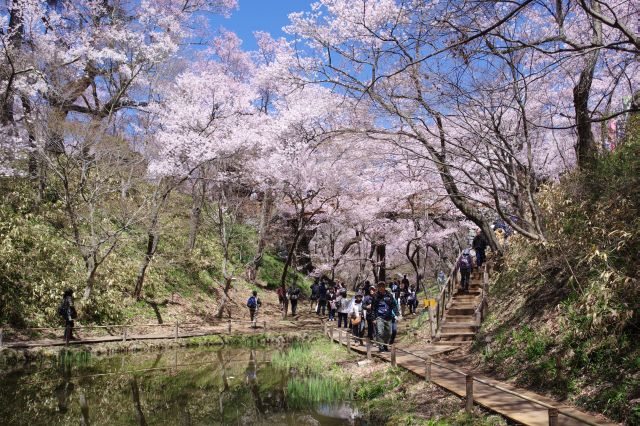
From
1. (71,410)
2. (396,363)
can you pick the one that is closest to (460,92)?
(396,363)

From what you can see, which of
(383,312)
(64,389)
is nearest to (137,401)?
(64,389)

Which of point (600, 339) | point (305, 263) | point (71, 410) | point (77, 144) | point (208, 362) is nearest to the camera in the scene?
point (600, 339)

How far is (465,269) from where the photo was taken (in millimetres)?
16875

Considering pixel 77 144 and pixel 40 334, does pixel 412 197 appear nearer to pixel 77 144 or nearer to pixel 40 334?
pixel 77 144

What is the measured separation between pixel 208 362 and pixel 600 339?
441 inches

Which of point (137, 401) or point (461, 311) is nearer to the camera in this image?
point (137, 401)

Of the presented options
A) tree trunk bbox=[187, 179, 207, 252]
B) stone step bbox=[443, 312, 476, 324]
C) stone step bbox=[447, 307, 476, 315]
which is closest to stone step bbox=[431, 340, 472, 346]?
stone step bbox=[443, 312, 476, 324]

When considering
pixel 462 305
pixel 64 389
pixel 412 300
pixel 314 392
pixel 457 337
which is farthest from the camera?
pixel 412 300

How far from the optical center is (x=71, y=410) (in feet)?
31.6

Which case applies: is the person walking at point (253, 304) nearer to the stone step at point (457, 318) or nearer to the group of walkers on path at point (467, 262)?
the group of walkers on path at point (467, 262)

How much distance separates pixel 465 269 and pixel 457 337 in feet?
12.1

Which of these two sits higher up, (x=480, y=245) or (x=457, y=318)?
(x=480, y=245)

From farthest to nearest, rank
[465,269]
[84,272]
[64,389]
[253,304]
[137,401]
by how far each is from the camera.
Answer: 1. [253,304]
2. [84,272]
3. [465,269]
4. [64,389]
5. [137,401]

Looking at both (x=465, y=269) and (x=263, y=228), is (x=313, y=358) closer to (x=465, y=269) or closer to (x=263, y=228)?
(x=465, y=269)
